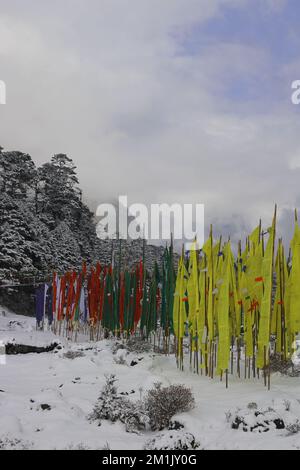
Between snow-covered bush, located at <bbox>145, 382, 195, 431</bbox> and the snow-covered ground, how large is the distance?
0.62ft

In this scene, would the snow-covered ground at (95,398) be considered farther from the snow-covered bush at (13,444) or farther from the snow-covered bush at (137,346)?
the snow-covered bush at (137,346)

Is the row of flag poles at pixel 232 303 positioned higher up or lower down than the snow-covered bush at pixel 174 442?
higher up

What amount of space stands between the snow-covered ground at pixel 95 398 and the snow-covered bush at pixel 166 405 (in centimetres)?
19

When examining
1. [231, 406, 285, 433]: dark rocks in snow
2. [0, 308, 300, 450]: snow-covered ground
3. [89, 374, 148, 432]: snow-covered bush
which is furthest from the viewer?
[89, 374, 148, 432]: snow-covered bush

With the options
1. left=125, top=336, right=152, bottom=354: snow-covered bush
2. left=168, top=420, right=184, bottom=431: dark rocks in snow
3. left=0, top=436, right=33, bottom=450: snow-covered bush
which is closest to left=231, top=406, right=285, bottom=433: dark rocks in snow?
left=168, top=420, right=184, bottom=431: dark rocks in snow

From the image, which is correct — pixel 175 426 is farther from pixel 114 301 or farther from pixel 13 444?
pixel 114 301

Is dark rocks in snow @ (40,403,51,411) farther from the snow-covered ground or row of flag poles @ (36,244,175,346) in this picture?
row of flag poles @ (36,244,175,346)

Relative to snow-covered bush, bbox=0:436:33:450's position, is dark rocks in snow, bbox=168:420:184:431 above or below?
below

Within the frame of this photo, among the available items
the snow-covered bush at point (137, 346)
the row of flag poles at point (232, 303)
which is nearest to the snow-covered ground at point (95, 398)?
the row of flag poles at point (232, 303)

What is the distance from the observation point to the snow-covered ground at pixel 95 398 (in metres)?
5.64

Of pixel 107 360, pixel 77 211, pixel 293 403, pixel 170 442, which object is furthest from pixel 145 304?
pixel 77 211

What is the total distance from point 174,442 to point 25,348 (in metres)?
10.9

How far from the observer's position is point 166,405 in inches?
266

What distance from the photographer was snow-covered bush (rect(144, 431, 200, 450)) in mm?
5359
